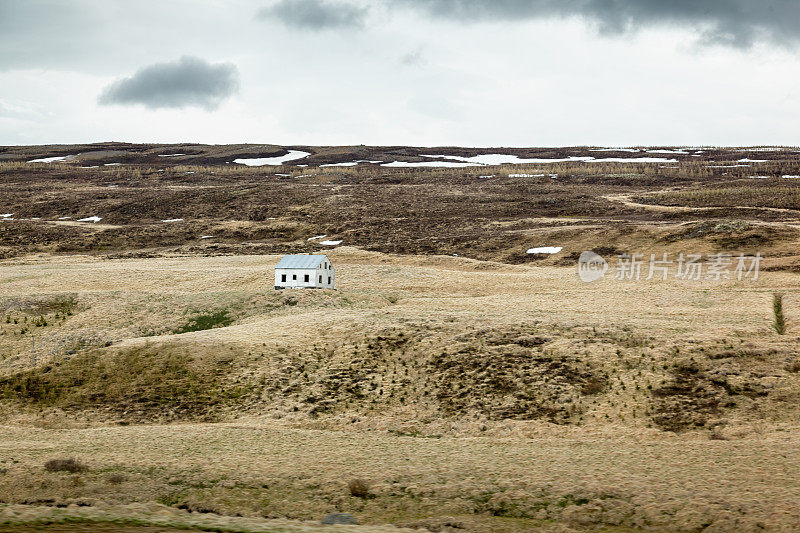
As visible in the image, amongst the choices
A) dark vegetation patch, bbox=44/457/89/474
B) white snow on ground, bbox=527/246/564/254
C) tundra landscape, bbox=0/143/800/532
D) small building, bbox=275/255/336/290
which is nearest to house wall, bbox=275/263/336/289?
small building, bbox=275/255/336/290

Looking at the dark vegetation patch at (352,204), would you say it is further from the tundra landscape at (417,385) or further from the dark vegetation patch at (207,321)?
the dark vegetation patch at (207,321)

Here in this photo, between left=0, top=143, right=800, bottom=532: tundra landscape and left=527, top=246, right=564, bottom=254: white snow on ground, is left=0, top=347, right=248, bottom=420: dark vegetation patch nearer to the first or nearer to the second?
left=0, top=143, right=800, bottom=532: tundra landscape

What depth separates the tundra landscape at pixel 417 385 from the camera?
2348cm

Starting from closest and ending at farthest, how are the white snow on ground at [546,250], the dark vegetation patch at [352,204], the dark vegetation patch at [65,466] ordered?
1. the dark vegetation patch at [65,466]
2. the white snow on ground at [546,250]
3. the dark vegetation patch at [352,204]

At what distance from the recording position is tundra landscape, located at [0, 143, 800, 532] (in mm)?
23484

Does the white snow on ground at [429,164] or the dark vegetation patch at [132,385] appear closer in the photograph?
the dark vegetation patch at [132,385]

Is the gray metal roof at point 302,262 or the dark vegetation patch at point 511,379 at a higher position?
the gray metal roof at point 302,262

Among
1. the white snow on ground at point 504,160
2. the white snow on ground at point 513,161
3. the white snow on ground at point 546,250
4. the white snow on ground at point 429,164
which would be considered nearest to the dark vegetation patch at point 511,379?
the white snow on ground at point 546,250

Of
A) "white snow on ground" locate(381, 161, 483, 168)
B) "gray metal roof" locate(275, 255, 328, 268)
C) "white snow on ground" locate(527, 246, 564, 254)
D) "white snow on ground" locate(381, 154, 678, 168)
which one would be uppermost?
"white snow on ground" locate(381, 154, 678, 168)

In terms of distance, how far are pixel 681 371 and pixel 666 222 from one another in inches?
2337

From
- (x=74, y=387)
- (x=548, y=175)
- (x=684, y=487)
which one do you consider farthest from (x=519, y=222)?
(x=684, y=487)

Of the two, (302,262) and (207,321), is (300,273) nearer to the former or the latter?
(302,262)

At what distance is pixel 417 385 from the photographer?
4012cm

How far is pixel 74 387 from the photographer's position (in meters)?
41.8
